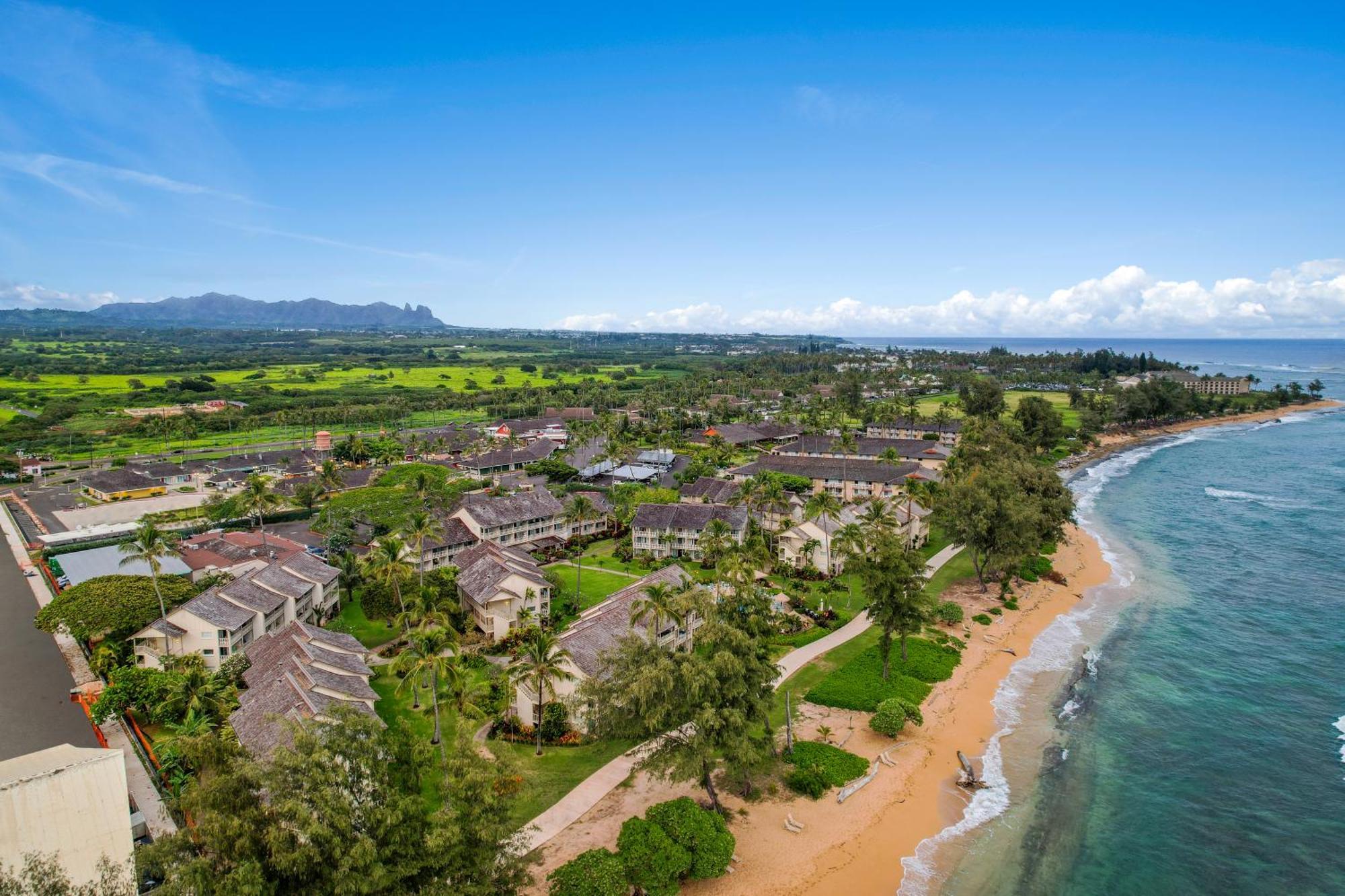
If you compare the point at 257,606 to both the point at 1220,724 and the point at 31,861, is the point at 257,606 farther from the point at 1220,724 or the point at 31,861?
the point at 1220,724

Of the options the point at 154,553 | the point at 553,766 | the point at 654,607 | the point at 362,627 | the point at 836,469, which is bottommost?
the point at 362,627

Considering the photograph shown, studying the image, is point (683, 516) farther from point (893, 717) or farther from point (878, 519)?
point (893, 717)

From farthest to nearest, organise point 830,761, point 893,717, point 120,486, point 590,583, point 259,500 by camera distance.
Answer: point 120,486 < point 259,500 < point 590,583 < point 893,717 < point 830,761

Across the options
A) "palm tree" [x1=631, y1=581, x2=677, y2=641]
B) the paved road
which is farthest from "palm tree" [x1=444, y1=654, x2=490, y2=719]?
the paved road

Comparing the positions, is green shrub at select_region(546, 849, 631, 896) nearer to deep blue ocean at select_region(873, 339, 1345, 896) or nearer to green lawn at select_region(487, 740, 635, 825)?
green lawn at select_region(487, 740, 635, 825)

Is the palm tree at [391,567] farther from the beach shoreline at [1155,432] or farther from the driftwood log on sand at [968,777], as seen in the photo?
the beach shoreline at [1155,432]

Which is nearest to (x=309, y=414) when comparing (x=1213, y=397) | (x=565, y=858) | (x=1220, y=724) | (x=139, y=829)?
(x=139, y=829)

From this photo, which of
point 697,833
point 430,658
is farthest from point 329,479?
point 697,833
